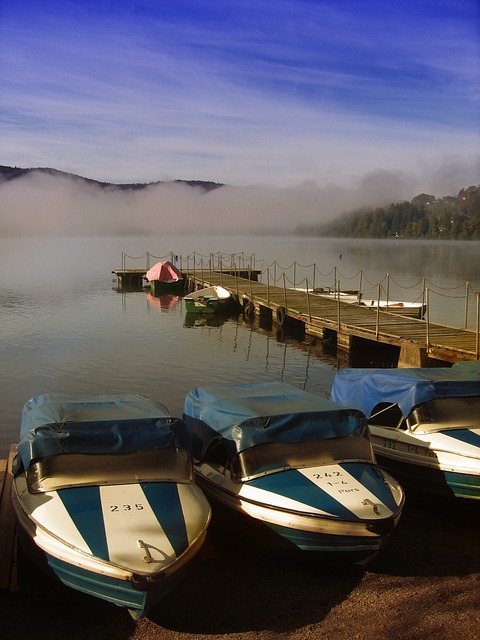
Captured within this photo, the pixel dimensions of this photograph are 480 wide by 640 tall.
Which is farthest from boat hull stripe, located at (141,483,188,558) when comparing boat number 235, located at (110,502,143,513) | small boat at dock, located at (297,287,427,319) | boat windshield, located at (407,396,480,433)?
small boat at dock, located at (297,287,427,319)

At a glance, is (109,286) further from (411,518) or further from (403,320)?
(411,518)

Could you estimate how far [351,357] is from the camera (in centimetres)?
3241

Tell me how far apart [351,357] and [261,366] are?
436 centimetres

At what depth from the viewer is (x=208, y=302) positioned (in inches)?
1896

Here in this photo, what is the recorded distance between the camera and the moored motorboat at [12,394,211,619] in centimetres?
905

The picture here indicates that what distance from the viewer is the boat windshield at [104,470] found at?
10.6m

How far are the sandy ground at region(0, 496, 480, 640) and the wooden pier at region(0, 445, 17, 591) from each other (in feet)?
0.67

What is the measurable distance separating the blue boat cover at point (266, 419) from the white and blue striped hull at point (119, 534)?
154cm

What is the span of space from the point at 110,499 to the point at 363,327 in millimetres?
23255

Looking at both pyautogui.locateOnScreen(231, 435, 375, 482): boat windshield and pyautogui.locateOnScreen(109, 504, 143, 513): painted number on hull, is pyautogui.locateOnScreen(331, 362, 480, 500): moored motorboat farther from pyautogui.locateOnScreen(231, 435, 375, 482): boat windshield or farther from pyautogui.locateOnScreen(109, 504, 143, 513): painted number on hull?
pyautogui.locateOnScreen(109, 504, 143, 513): painted number on hull

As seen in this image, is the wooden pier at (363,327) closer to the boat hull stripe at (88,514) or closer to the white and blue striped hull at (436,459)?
the white and blue striped hull at (436,459)

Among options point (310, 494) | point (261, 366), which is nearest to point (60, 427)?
point (310, 494)

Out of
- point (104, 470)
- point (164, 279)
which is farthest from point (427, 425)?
point (164, 279)

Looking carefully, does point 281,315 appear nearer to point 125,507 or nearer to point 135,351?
point 135,351
